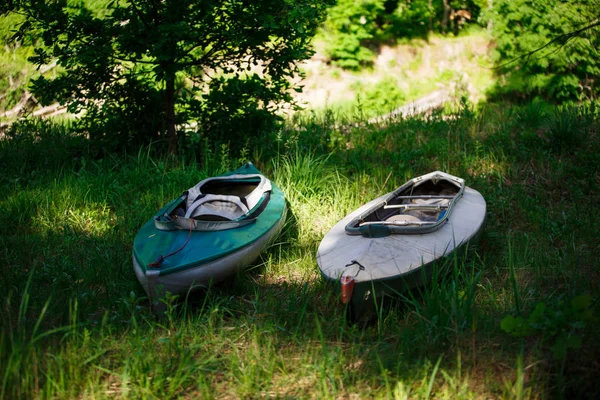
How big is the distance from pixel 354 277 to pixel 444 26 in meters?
14.1

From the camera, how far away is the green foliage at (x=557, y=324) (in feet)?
9.36

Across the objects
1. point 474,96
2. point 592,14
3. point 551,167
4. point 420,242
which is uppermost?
point 592,14

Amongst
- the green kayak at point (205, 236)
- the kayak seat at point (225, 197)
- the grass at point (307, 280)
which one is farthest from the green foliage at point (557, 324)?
the kayak seat at point (225, 197)

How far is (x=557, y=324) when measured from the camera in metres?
3.00

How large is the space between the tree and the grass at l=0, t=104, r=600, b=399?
547 millimetres

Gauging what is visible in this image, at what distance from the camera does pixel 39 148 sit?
23.1 feet

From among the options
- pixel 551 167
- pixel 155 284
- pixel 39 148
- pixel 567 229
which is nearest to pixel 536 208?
pixel 567 229

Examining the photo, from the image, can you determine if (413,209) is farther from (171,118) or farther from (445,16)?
(445,16)

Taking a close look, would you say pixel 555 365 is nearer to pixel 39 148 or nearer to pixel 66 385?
pixel 66 385

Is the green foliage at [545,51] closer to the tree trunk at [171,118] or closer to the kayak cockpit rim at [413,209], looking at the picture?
the kayak cockpit rim at [413,209]

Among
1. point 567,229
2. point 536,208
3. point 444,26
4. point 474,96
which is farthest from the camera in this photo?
point 444,26

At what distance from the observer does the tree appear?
5957 mm

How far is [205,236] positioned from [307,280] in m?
0.91

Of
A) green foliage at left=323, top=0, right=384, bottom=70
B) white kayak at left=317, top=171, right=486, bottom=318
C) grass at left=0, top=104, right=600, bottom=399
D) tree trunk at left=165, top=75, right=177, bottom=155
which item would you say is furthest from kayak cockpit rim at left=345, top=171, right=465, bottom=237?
green foliage at left=323, top=0, right=384, bottom=70
